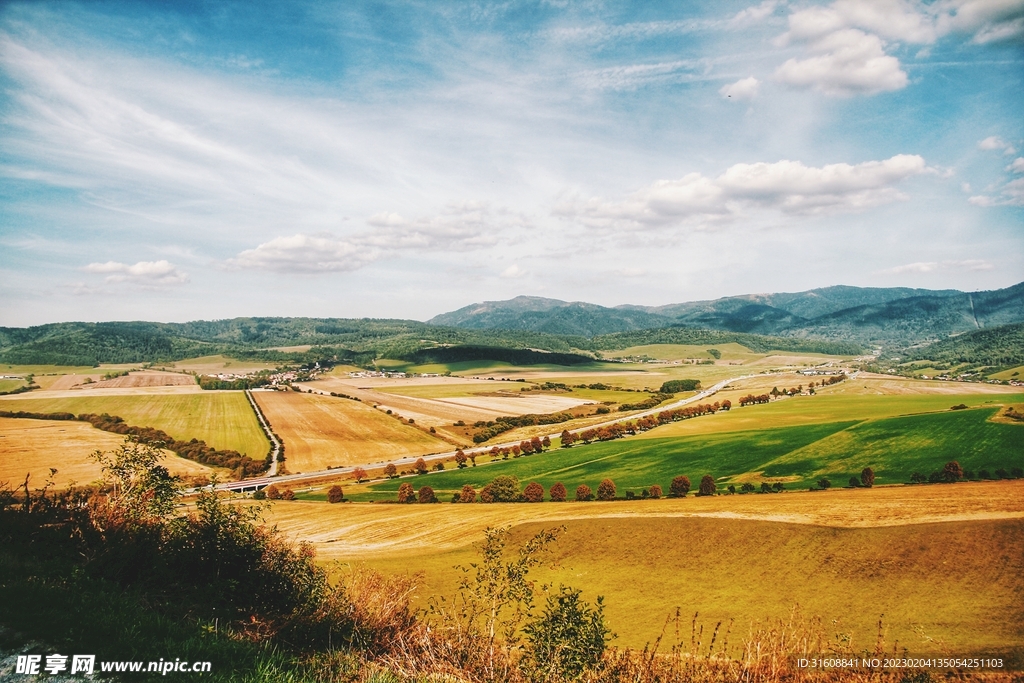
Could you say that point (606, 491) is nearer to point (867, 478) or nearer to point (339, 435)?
point (867, 478)

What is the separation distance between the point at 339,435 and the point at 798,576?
93.8 m

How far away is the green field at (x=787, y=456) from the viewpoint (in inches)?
2516

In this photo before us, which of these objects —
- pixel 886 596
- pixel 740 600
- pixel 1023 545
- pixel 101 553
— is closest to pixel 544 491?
pixel 740 600

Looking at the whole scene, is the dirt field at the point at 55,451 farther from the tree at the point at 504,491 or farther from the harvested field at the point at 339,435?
the tree at the point at 504,491

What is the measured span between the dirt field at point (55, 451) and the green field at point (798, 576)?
45.2m

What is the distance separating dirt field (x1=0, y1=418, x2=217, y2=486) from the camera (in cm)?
5691

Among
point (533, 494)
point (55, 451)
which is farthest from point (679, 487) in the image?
point (55, 451)

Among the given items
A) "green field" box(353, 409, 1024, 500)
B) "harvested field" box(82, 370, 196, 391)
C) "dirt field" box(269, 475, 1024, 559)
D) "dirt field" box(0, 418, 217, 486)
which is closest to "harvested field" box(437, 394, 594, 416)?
"green field" box(353, 409, 1024, 500)

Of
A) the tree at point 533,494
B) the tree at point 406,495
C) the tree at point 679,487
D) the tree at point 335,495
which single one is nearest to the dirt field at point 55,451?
the tree at point 335,495

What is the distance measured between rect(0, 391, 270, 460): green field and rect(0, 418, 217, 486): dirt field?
1241cm

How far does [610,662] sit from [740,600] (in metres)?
22.7

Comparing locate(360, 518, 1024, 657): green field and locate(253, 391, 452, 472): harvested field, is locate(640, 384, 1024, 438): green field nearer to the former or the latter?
locate(253, 391, 452, 472): harvested field

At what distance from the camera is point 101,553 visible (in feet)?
41.1

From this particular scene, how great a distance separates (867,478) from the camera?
60.2 meters
